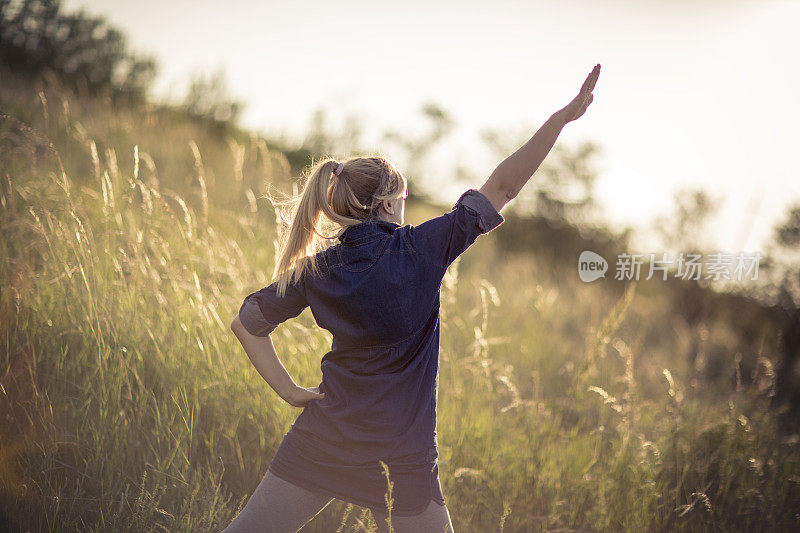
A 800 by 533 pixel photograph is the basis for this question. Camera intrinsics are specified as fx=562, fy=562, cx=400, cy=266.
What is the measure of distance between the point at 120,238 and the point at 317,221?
2352 millimetres

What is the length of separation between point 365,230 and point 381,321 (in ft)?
0.94

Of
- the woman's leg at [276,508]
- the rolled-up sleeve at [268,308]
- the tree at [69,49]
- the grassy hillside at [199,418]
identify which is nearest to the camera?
the woman's leg at [276,508]

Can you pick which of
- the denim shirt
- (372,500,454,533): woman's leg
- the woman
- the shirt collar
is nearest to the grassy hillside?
(372,500,454,533): woman's leg

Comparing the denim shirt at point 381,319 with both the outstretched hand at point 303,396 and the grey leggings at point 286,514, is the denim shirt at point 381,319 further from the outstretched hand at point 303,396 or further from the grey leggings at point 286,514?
the grey leggings at point 286,514

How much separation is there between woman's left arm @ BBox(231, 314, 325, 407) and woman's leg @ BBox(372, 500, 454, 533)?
423 millimetres

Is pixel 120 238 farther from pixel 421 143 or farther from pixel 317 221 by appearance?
pixel 421 143

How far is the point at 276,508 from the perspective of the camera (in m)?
1.69

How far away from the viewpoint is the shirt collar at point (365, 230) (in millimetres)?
1738

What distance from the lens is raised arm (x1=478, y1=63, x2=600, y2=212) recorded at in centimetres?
167

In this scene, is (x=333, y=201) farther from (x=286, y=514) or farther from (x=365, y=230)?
(x=286, y=514)

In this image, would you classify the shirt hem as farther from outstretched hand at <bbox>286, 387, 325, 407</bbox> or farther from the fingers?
the fingers

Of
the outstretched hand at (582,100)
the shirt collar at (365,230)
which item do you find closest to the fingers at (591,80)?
the outstretched hand at (582,100)

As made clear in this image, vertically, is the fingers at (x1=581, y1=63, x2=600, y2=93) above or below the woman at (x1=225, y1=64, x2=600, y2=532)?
above

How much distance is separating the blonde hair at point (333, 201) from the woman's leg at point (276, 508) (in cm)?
60
